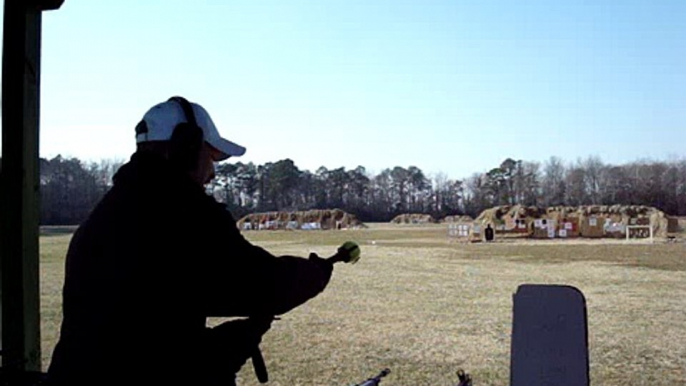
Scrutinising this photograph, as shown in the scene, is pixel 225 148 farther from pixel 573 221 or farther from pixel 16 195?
pixel 573 221

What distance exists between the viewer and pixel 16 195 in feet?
6.27

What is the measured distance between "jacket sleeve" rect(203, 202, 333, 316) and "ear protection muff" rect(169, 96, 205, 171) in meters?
0.14

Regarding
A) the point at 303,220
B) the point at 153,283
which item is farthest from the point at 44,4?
the point at 303,220

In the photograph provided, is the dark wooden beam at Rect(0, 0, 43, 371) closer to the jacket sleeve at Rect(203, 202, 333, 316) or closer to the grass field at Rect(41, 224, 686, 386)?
the jacket sleeve at Rect(203, 202, 333, 316)

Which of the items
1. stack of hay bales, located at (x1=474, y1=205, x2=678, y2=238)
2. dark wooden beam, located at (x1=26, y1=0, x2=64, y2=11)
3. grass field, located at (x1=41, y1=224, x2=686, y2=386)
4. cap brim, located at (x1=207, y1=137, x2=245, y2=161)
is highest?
dark wooden beam, located at (x1=26, y1=0, x2=64, y2=11)

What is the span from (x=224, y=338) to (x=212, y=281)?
12 centimetres

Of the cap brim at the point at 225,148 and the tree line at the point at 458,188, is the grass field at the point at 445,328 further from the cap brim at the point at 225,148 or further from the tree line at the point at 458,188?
the tree line at the point at 458,188

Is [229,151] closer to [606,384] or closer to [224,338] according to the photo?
[224,338]

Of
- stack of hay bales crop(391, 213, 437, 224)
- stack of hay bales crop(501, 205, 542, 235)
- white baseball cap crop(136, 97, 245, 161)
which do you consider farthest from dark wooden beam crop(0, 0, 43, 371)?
stack of hay bales crop(391, 213, 437, 224)

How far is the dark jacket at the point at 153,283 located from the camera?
1069 millimetres

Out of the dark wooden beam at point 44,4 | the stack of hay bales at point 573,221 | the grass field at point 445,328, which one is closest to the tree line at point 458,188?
the stack of hay bales at point 573,221

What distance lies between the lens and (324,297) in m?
11.5

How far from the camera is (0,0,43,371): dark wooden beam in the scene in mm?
1901

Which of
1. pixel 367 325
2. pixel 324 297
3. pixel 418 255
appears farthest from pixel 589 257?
pixel 367 325
